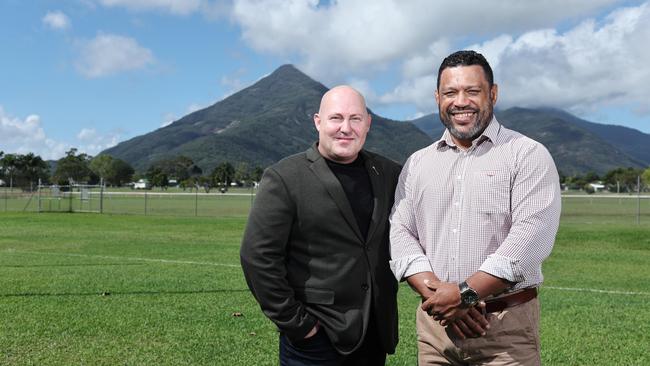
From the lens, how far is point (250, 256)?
3.12 metres

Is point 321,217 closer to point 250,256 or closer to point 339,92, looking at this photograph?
point 250,256

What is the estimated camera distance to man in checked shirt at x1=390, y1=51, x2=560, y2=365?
9.13ft

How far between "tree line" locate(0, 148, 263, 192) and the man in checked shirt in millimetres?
98920

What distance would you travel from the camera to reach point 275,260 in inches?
121

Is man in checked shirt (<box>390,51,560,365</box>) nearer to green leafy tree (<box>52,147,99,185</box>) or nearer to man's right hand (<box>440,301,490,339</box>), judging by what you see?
man's right hand (<box>440,301,490,339</box>)

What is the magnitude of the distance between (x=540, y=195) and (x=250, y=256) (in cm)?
132

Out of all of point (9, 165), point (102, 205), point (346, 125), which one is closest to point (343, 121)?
point (346, 125)

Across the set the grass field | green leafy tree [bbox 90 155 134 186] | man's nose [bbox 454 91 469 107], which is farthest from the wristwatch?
green leafy tree [bbox 90 155 134 186]

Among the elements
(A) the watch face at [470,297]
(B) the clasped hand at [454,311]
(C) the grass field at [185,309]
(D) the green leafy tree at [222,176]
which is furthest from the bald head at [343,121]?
(D) the green leafy tree at [222,176]

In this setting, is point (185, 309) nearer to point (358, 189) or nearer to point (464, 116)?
point (358, 189)

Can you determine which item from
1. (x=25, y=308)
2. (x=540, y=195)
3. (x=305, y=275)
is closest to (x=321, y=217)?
(x=305, y=275)

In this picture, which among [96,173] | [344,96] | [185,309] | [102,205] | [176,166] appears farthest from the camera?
[176,166]

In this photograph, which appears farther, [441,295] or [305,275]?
[305,275]

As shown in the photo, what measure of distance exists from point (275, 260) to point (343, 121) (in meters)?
0.71
